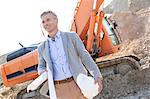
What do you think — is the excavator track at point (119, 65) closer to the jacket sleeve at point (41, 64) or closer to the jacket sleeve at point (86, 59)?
the jacket sleeve at point (41, 64)

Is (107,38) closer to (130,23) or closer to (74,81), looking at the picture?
(74,81)

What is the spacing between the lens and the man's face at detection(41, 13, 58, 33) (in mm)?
3914

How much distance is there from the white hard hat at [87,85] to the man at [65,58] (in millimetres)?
39

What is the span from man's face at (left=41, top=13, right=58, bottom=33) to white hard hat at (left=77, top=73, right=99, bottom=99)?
19.7 inches

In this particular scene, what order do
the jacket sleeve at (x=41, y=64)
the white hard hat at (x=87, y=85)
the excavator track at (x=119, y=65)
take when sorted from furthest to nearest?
the excavator track at (x=119, y=65), the jacket sleeve at (x=41, y=64), the white hard hat at (x=87, y=85)

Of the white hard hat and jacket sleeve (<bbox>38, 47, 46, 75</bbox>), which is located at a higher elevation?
jacket sleeve (<bbox>38, 47, 46, 75</bbox>)

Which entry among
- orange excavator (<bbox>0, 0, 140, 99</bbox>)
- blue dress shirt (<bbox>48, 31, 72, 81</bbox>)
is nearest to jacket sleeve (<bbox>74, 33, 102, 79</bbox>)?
blue dress shirt (<bbox>48, 31, 72, 81</bbox>)

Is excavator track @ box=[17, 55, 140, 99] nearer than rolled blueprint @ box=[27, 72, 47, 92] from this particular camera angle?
No

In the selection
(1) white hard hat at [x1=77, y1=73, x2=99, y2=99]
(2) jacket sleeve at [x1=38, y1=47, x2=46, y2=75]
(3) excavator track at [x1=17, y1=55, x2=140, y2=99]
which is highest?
(2) jacket sleeve at [x1=38, y1=47, x2=46, y2=75]

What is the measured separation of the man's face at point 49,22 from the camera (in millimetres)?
3914

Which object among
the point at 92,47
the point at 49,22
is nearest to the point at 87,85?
the point at 49,22

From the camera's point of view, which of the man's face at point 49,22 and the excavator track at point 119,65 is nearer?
the man's face at point 49,22

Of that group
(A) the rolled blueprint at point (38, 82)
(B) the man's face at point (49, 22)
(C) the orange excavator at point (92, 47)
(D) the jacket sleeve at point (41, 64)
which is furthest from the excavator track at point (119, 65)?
(B) the man's face at point (49, 22)

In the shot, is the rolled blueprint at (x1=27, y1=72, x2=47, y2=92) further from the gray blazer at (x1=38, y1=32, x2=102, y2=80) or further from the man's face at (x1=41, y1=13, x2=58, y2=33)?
the man's face at (x1=41, y1=13, x2=58, y2=33)
